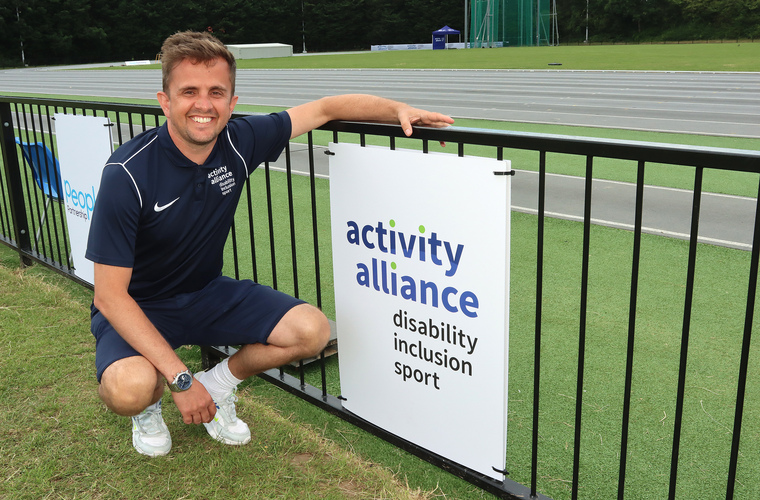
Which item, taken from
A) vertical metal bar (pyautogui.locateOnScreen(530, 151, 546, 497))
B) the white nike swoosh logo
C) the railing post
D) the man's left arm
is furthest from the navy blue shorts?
the railing post

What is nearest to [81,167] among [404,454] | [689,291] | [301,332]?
[301,332]

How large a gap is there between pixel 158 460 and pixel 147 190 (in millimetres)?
1226

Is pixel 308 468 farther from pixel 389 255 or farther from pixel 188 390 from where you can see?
pixel 389 255

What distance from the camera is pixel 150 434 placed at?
10.2 ft

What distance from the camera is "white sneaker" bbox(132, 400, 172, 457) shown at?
3.08 m

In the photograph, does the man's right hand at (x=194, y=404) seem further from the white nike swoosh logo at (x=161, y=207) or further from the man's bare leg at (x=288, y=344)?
the white nike swoosh logo at (x=161, y=207)

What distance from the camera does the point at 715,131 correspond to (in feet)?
39.6

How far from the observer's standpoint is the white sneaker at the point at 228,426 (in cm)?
322

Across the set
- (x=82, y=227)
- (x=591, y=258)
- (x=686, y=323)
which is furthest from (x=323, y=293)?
(x=686, y=323)

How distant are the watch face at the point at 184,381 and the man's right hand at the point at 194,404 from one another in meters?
0.03

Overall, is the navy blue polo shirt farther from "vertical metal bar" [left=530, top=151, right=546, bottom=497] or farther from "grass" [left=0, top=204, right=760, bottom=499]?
"vertical metal bar" [left=530, top=151, right=546, bottom=497]

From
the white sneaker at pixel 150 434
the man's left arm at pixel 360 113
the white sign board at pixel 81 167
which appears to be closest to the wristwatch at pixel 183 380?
the white sneaker at pixel 150 434

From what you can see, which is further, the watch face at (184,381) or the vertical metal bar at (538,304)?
the watch face at (184,381)

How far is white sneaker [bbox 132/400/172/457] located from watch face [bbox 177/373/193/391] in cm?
42
